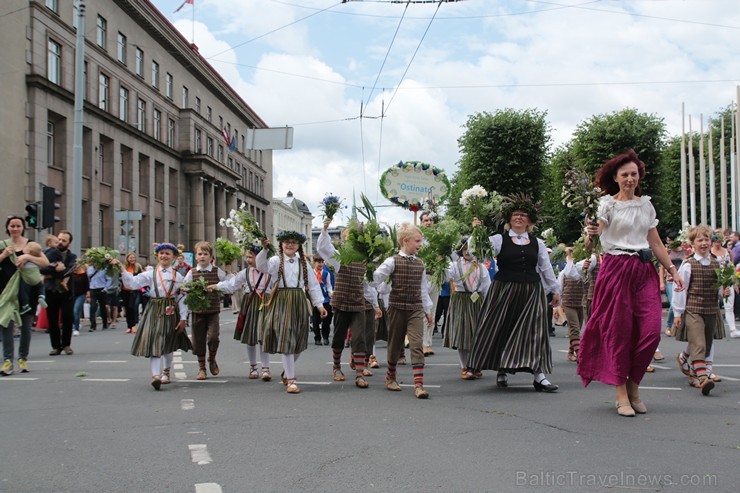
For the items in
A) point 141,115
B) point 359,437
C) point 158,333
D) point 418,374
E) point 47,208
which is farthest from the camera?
point 141,115

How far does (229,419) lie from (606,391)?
13.8 feet

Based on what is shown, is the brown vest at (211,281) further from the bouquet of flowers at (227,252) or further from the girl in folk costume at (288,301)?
the girl in folk costume at (288,301)

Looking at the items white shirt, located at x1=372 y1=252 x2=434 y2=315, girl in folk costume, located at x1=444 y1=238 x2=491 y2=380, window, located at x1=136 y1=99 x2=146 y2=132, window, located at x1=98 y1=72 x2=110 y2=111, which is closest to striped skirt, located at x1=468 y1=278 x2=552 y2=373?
white shirt, located at x1=372 y1=252 x2=434 y2=315

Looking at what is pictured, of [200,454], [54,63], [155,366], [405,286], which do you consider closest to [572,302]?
[405,286]

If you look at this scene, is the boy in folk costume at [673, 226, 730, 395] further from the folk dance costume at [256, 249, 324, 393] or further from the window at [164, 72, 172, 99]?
the window at [164, 72, 172, 99]

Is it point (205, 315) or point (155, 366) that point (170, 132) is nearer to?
point (205, 315)

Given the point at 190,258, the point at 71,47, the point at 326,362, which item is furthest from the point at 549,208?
the point at 326,362

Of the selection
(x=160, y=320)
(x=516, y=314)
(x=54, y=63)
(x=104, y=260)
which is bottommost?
(x=160, y=320)

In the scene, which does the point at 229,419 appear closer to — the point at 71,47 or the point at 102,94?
the point at 71,47

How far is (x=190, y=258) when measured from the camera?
1689 inches

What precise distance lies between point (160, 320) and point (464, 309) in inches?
157

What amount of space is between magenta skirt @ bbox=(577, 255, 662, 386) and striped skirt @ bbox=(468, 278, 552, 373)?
3.87ft

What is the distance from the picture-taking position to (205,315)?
32.8ft

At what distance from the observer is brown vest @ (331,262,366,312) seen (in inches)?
381
